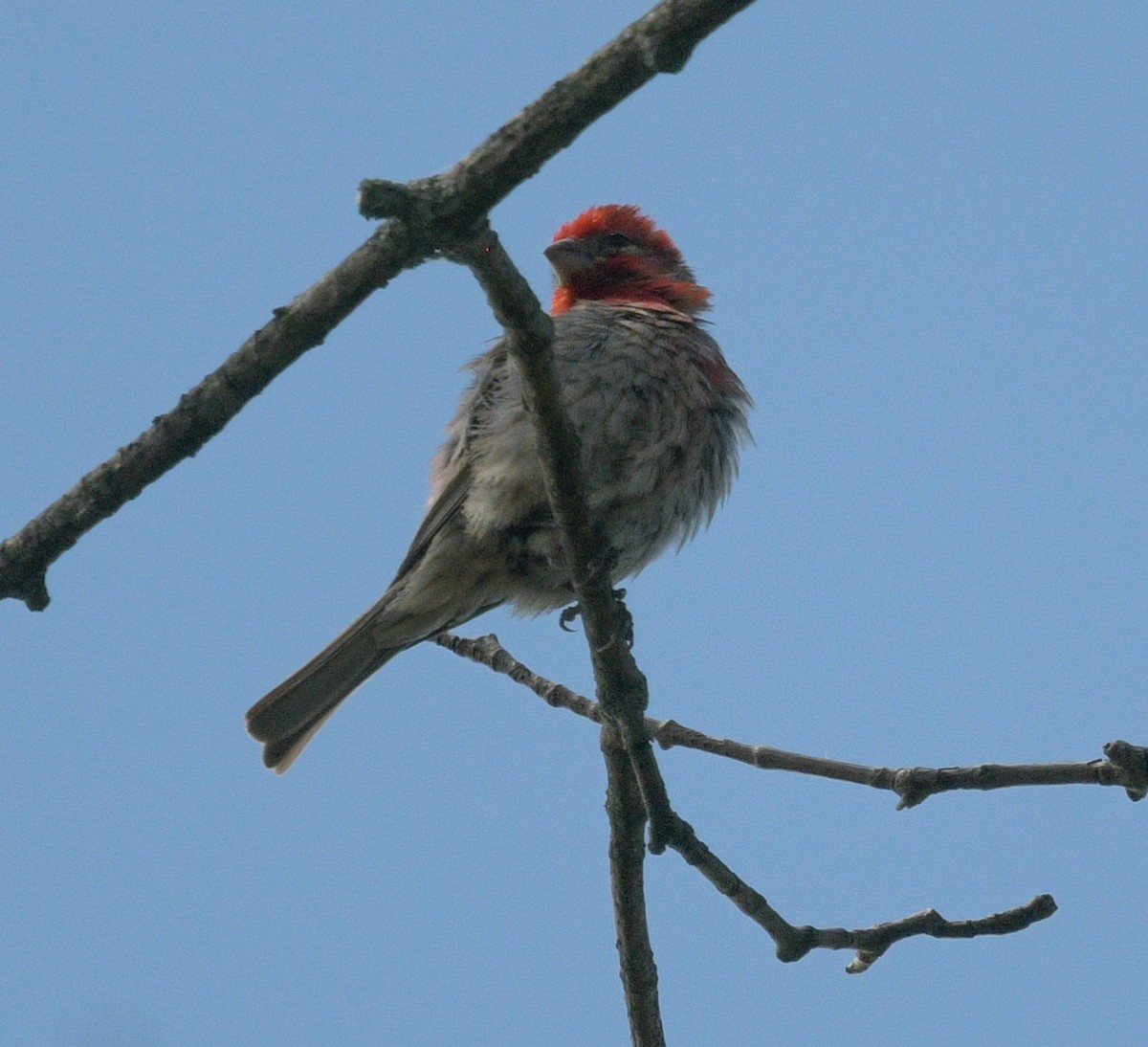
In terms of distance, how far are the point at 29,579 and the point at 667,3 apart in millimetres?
1625

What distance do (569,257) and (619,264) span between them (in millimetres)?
239

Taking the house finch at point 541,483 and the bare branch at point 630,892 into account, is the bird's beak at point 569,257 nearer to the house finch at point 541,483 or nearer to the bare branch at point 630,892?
the house finch at point 541,483

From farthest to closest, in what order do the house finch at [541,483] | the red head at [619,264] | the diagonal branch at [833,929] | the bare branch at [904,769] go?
1. the red head at [619,264]
2. the house finch at [541,483]
3. the diagonal branch at [833,929]
4. the bare branch at [904,769]

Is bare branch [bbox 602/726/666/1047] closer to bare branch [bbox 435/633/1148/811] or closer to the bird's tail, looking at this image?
bare branch [bbox 435/633/1148/811]

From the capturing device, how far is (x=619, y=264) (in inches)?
268

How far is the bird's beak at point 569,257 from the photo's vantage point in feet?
22.2

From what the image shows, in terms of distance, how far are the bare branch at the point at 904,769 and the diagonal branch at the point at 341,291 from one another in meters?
1.81

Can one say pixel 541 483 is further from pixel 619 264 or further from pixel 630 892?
pixel 619 264

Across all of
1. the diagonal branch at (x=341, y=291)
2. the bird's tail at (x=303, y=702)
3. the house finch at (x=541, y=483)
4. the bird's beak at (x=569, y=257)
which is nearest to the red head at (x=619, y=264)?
the bird's beak at (x=569, y=257)

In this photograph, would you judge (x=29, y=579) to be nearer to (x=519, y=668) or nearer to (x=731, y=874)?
(x=731, y=874)

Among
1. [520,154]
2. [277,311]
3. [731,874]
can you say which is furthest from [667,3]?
[731,874]

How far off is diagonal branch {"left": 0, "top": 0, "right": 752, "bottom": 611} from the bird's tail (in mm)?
2859

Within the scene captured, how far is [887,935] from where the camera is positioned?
152 inches

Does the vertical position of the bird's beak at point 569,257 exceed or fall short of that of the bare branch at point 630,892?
it exceeds it
